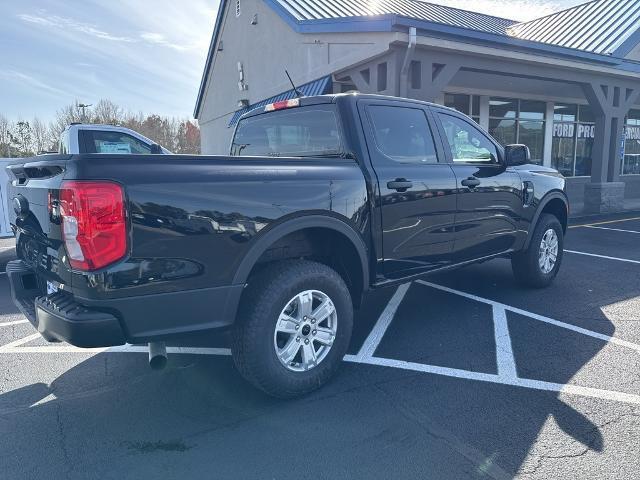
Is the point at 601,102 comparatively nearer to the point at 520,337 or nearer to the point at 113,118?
the point at 520,337

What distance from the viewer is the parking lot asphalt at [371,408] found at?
8.31 feet

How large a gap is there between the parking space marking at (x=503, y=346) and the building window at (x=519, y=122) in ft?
36.0

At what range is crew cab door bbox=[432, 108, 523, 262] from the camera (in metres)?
4.41

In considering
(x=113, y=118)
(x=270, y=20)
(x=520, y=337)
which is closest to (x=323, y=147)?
(x=520, y=337)

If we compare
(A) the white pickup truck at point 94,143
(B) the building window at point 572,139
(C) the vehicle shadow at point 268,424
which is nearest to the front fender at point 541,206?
(C) the vehicle shadow at point 268,424

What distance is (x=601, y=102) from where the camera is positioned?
12070mm

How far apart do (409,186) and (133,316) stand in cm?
226

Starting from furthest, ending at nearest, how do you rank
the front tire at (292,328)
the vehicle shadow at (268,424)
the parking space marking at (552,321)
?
the parking space marking at (552,321) → the front tire at (292,328) → the vehicle shadow at (268,424)

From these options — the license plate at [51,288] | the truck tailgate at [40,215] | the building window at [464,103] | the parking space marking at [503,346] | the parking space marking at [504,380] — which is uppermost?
the building window at [464,103]

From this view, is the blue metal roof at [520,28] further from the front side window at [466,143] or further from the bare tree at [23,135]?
the bare tree at [23,135]

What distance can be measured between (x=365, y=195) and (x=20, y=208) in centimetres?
229

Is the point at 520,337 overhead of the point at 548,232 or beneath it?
beneath

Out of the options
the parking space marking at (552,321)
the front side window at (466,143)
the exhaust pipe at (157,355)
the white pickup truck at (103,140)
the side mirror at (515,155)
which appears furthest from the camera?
the white pickup truck at (103,140)

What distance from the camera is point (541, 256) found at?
18.5 feet
